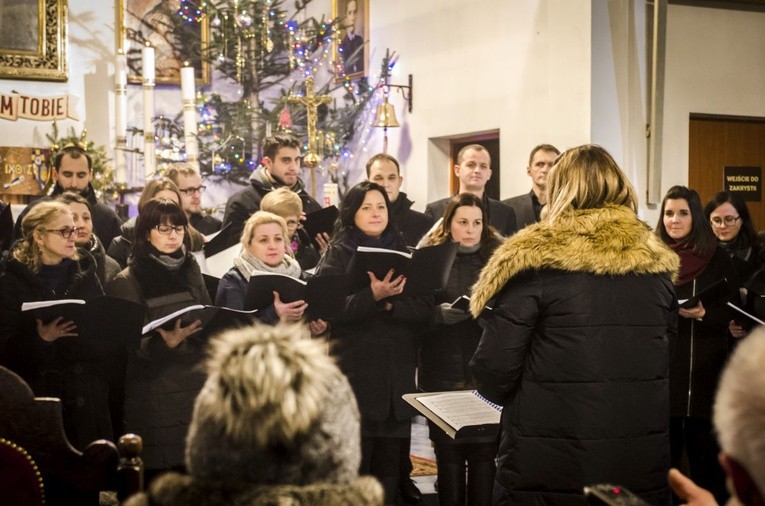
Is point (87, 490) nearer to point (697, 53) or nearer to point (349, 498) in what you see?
point (349, 498)

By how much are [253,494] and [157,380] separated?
2.81 meters

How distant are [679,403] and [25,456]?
3319mm

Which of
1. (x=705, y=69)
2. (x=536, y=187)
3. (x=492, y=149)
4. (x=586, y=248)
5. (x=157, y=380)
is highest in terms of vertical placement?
(x=705, y=69)

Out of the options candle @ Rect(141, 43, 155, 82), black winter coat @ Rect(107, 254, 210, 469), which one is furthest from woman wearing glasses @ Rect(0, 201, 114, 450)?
candle @ Rect(141, 43, 155, 82)

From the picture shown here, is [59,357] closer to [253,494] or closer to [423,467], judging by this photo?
[423,467]

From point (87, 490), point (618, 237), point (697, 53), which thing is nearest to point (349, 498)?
point (87, 490)

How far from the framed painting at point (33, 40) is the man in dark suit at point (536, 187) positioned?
16.8ft

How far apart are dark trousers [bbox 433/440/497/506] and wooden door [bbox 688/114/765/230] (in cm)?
412

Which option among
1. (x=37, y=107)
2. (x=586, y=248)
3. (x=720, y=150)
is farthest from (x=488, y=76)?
(x=586, y=248)

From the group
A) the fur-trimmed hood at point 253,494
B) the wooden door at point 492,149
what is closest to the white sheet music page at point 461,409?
the fur-trimmed hood at point 253,494

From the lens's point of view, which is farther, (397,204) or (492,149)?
(492,149)

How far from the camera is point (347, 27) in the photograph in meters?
10.1

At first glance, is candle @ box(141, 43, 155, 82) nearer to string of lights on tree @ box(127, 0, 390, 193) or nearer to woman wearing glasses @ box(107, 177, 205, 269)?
string of lights on tree @ box(127, 0, 390, 193)

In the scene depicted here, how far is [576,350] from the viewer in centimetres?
281
